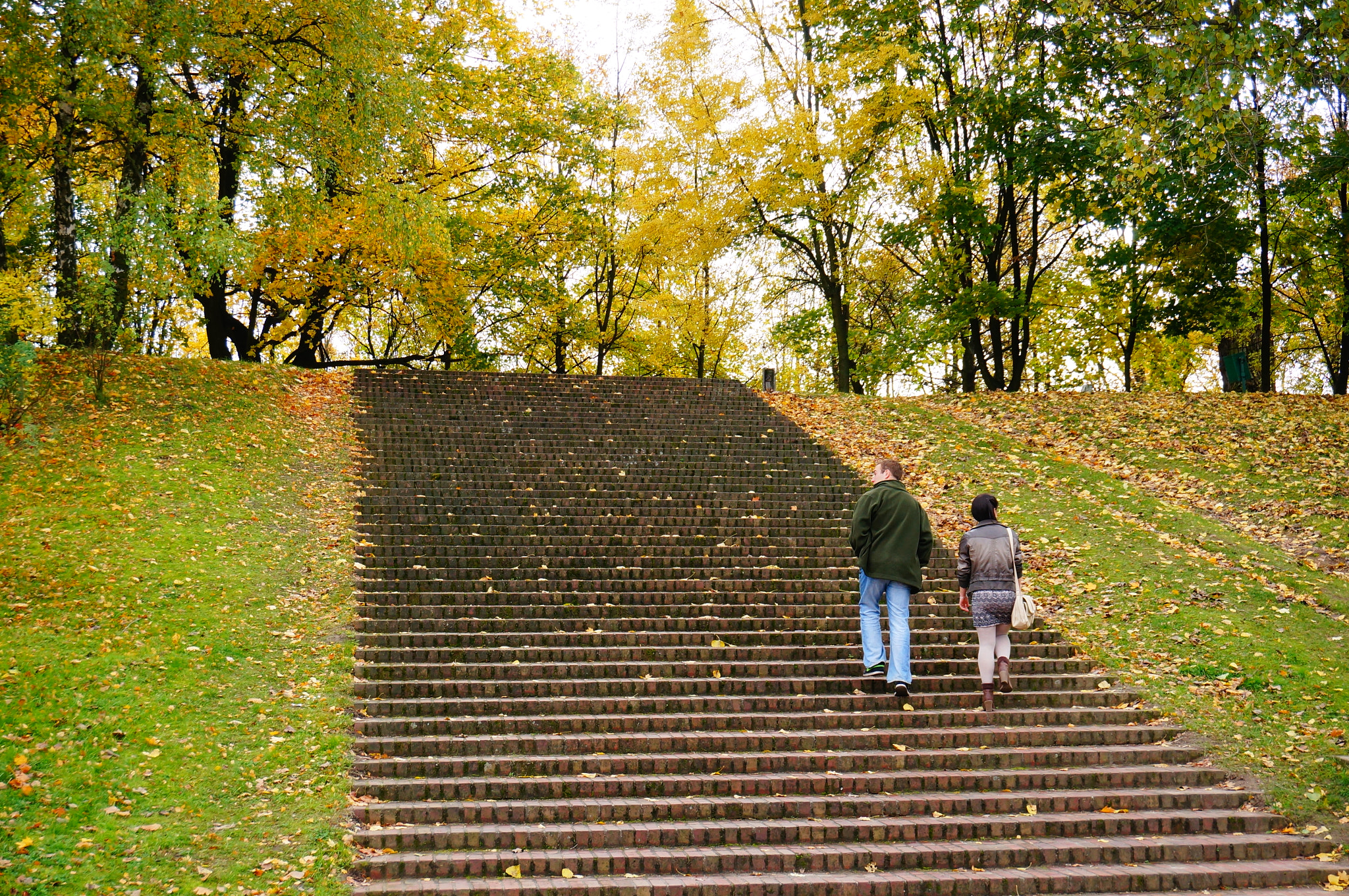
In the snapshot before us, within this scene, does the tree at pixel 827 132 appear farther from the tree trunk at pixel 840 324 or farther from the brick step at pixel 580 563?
the brick step at pixel 580 563

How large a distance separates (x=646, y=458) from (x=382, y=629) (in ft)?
20.4

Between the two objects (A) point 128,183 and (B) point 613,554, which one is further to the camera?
(A) point 128,183

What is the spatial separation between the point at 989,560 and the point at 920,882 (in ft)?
8.09

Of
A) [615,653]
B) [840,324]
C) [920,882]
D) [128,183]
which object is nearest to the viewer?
[920,882]

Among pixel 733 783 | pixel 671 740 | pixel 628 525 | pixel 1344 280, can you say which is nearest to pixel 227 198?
pixel 628 525

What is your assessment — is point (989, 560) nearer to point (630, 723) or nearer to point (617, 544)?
point (630, 723)

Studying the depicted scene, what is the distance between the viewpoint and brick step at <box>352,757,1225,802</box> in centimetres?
593

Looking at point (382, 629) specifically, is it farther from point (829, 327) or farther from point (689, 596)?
point (829, 327)

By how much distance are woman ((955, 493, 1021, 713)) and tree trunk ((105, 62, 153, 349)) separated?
10957mm

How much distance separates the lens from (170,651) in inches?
290

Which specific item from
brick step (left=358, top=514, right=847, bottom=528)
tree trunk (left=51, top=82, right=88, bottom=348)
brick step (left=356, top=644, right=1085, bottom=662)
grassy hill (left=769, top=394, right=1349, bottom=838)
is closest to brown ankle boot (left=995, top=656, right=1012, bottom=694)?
brick step (left=356, top=644, right=1085, bottom=662)

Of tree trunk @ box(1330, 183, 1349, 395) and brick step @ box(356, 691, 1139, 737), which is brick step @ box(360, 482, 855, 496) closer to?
brick step @ box(356, 691, 1139, 737)

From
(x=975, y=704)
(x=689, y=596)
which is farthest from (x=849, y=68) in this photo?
(x=975, y=704)

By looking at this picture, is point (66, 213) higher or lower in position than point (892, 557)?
higher
